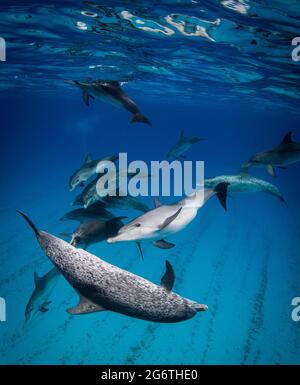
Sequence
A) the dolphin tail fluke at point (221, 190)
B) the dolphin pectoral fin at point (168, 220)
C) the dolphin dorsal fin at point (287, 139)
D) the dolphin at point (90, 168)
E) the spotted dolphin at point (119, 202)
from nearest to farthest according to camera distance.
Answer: the dolphin pectoral fin at point (168, 220)
the dolphin tail fluke at point (221, 190)
the spotted dolphin at point (119, 202)
the dolphin at point (90, 168)
the dolphin dorsal fin at point (287, 139)

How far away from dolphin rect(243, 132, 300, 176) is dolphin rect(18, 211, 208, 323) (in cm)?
643

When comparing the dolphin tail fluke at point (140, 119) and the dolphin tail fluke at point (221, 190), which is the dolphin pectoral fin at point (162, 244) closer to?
the dolphin tail fluke at point (221, 190)

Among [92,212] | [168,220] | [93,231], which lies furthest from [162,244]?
[92,212]

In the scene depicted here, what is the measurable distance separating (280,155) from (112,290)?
282 inches

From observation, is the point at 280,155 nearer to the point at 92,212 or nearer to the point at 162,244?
the point at 162,244

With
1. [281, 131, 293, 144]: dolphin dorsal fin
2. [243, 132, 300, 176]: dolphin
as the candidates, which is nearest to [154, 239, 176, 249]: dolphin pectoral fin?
[243, 132, 300, 176]: dolphin

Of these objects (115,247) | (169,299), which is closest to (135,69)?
(115,247)

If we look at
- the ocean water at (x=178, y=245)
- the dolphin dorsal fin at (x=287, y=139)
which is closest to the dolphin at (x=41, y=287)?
the ocean water at (x=178, y=245)

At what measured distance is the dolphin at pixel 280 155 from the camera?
857 centimetres

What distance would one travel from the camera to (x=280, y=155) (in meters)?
8.63

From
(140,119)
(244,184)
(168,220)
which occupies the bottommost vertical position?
(244,184)

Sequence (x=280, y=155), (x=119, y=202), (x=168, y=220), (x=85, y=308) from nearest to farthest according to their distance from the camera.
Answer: (x=85, y=308) → (x=168, y=220) → (x=119, y=202) → (x=280, y=155)

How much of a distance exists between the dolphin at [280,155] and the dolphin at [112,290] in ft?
21.1
